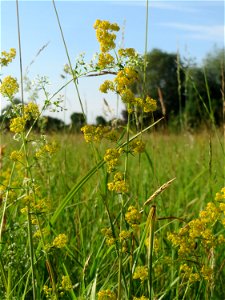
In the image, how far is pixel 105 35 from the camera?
1693 millimetres

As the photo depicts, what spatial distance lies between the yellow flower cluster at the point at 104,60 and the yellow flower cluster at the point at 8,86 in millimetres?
351

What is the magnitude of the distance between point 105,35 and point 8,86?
413 mm

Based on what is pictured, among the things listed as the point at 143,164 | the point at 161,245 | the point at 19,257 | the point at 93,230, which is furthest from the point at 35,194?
the point at 143,164

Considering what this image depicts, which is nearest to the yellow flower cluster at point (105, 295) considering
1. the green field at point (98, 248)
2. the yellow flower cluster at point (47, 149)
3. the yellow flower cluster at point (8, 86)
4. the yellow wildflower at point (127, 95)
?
the green field at point (98, 248)

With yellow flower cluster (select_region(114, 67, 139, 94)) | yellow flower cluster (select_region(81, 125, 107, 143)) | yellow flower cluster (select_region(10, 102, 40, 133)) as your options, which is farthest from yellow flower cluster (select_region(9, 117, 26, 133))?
yellow flower cluster (select_region(114, 67, 139, 94))

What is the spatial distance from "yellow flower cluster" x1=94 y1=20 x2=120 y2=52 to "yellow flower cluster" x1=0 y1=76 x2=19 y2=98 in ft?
1.21

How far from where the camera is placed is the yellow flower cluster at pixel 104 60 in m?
1.69

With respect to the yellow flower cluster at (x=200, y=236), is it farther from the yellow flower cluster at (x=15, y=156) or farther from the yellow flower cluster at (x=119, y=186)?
the yellow flower cluster at (x=15, y=156)

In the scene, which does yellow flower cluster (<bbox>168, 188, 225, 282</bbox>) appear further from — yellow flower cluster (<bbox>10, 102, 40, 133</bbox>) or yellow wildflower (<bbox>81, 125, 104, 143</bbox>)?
yellow flower cluster (<bbox>10, 102, 40, 133</bbox>)

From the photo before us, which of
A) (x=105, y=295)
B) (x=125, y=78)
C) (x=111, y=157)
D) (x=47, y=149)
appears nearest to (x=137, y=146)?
(x=111, y=157)

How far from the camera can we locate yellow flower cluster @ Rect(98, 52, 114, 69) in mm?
1688

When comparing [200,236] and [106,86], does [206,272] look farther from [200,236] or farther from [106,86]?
[106,86]

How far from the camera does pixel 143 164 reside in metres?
5.88

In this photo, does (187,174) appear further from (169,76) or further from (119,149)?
(169,76)
